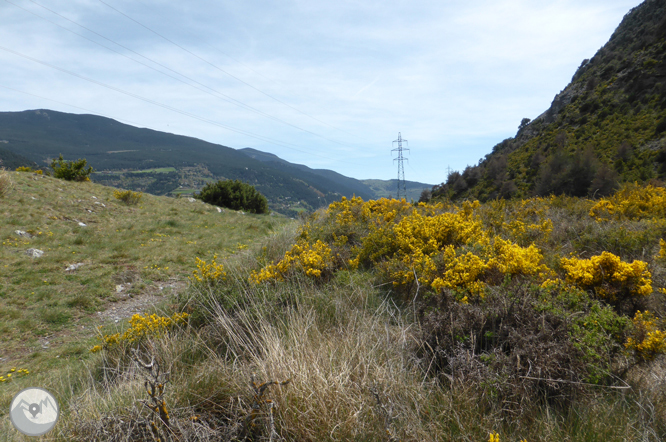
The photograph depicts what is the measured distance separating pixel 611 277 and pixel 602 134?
2728 cm

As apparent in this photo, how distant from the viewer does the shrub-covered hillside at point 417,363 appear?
1864mm

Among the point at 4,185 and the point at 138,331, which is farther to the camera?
the point at 4,185

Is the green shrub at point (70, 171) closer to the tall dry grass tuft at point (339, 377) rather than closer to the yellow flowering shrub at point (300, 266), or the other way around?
the yellow flowering shrub at point (300, 266)

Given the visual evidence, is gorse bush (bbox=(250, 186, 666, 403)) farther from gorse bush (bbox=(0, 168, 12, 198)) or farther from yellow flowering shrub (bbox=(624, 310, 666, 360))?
gorse bush (bbox=(0, 168, 12, 198))

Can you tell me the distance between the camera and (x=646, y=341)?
228 centimetres

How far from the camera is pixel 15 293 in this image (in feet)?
17.1

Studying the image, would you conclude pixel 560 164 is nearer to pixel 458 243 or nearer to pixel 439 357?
pixel 458 243

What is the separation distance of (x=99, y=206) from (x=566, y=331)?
13.7 meters

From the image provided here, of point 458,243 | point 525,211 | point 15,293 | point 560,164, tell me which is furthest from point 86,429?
point 560,164

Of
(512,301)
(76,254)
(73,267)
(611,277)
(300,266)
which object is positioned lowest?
(73,267)

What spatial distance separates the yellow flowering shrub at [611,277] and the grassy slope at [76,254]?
5.38 metres

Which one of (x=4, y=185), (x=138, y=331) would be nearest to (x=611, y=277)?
(x=138, y=331)

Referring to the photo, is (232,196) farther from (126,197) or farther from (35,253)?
(35,253)

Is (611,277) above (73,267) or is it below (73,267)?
above
